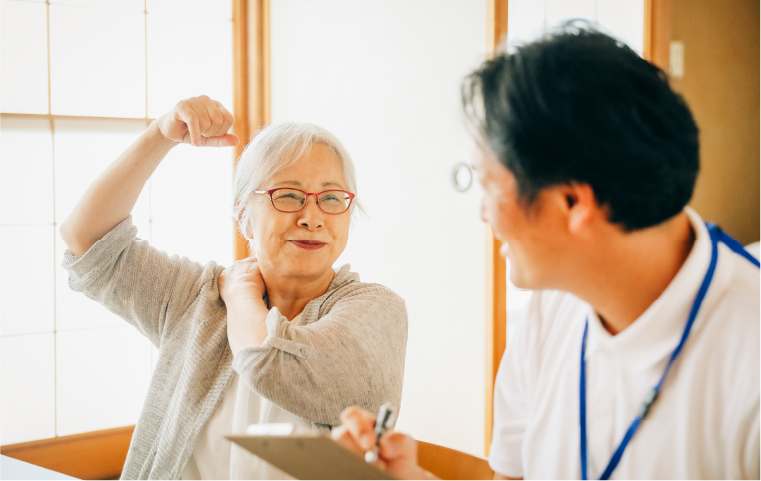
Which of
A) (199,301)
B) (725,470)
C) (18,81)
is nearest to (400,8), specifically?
Result: (18,81)

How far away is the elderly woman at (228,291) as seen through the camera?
1.19 m

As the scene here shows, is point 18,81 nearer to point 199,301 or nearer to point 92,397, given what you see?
point 92,397

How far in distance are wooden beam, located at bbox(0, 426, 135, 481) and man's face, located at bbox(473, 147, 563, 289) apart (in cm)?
225

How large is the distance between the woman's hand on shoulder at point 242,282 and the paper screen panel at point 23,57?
145 cm

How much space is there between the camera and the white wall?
8.33 feet

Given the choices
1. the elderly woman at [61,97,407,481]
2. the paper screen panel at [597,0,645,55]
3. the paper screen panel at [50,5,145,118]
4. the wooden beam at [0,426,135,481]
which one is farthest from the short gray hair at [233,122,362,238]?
the paper screen panel at [597,0,645,55]

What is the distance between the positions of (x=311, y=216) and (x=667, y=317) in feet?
2.70

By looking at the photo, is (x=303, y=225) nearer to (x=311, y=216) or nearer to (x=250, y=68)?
(x=311, y=216)

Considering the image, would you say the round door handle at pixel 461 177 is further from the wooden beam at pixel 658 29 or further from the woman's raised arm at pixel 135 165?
the woman's raised arm at pixel 135 165

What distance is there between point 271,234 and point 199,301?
10.2 inches

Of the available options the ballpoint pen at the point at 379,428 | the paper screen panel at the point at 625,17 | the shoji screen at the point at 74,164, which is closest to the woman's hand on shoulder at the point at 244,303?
the ballpoint pen at the point at 379,428

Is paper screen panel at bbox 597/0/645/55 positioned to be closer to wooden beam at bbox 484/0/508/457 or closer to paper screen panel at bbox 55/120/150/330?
wooden beam at bbox 484/0/508/457

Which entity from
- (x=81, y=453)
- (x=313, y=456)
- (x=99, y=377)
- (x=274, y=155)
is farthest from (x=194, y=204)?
(x=313, y=456)

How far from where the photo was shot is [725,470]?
2.36 feet
